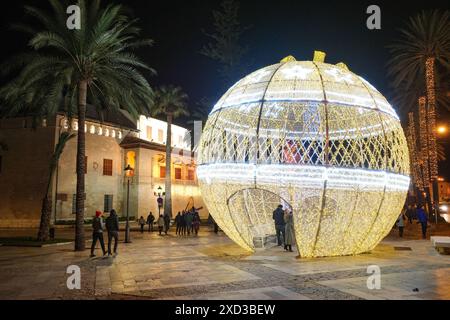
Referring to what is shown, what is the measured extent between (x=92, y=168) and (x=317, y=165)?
2899 cm

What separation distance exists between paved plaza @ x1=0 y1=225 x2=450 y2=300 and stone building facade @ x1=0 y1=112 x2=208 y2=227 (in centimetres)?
1490

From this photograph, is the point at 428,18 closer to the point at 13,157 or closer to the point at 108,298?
the point at 108,298

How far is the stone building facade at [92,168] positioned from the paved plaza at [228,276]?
48.9 ft

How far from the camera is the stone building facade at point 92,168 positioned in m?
31.9

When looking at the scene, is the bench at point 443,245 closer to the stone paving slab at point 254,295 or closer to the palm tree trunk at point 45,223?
the stone paving slab at point 254,295

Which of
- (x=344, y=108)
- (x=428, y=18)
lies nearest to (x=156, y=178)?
(x=428, y=18)

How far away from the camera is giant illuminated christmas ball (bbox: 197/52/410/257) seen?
36.6 ft

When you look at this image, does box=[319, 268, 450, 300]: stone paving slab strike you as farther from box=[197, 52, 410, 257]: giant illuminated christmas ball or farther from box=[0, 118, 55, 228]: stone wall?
box=[0, 118, 55, 228]: stone wall

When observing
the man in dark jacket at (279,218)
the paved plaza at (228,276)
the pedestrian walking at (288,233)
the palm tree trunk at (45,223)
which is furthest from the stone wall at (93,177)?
the pedestrian walking at (288,233)

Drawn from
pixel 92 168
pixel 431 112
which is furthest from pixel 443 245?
pixel 92 168

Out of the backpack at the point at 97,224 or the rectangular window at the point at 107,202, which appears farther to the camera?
the rectangular window at the point at 107,202

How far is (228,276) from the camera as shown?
9.28 metres

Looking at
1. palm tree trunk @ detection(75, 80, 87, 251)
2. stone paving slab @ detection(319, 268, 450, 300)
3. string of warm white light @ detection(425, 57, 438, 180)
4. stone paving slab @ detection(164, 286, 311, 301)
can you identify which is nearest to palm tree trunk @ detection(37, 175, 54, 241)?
palm tree trunk @ detection(75, 80, 87, 251)

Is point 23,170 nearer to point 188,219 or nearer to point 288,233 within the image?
point 188,219
